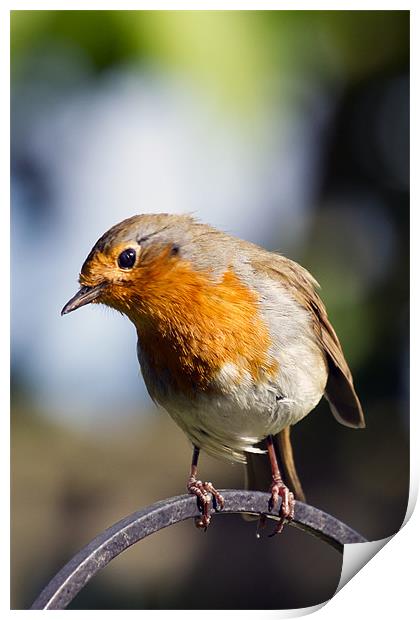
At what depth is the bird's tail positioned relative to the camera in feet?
4.74

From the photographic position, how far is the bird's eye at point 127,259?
3.78 ft

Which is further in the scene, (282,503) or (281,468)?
(281,468)

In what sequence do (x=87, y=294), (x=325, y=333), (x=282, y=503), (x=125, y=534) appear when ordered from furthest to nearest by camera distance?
(x=325, y=333) < (x=282, y=503) < (x=87, y=294) < (x=125, y=534)

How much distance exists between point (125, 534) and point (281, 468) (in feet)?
1.74

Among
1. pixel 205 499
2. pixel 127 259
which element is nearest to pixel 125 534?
pixel 205 499

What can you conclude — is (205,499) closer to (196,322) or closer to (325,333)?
(196,322)

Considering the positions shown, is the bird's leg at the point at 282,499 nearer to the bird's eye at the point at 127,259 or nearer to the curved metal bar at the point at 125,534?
the curved metal bar at the point at 125,534

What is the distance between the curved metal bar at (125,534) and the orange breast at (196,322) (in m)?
0.15

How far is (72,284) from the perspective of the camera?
132 centimetres

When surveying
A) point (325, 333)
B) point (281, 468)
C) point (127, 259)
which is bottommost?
point (281, 468)

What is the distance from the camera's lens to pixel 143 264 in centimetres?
117

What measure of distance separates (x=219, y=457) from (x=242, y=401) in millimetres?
187

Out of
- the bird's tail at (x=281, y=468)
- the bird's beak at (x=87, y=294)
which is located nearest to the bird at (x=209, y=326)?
the bird's beak at (x=87, y=294)
